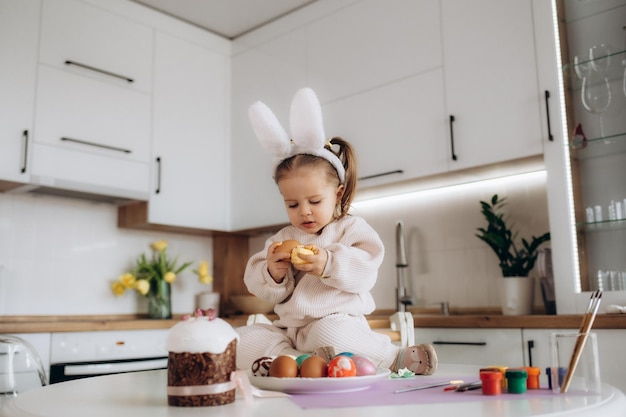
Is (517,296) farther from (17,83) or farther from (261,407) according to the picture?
(17,83)

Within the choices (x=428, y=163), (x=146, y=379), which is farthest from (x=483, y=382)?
(x=428, y=163)

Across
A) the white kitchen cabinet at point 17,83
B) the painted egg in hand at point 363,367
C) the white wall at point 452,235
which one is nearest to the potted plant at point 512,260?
the white wall at point 452,235

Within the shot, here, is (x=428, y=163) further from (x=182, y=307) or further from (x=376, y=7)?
(x=182, y=307)

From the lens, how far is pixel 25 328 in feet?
8.49

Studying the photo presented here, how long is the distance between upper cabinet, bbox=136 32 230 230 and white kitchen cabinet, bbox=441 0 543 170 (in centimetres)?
151

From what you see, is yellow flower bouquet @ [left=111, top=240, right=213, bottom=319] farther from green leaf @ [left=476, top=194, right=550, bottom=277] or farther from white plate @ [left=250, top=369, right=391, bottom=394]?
white plate @ [left=250, top=369, right=391, bottom=394]

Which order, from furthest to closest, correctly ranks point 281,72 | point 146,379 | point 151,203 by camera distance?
1. point 281,72
2. point 151,203
3. point 146,379

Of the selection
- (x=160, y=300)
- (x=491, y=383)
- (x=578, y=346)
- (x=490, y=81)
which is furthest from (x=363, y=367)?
(x=160, y=300)

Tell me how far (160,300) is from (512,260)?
1861mm

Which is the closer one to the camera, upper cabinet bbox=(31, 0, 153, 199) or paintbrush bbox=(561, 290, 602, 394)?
paintbrush bbox=(561, 290, 602, 394)

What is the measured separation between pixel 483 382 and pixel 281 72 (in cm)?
292

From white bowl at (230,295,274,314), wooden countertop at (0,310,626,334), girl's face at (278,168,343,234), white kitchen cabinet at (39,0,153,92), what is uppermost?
white kitchen cabinet at (39,0,153,92)

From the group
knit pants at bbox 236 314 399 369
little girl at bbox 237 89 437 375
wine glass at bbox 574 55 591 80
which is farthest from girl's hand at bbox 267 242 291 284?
wine glass at bbox 574 55 591 80

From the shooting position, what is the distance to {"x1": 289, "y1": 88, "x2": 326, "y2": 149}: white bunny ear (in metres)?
1.18
